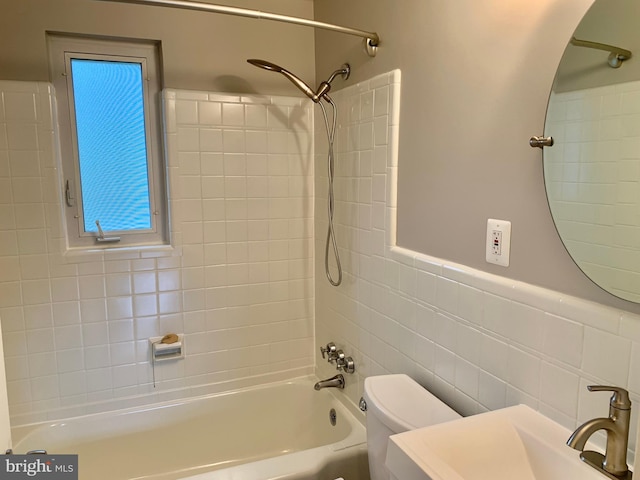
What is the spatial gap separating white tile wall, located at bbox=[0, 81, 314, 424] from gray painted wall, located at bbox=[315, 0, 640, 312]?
82cm

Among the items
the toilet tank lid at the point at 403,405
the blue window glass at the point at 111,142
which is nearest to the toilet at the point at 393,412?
the toilet tank lid at the point at 403,405

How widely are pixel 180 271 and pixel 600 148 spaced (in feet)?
6.20

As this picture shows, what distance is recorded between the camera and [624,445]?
93 cm

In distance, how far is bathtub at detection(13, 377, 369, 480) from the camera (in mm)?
Result: 2146

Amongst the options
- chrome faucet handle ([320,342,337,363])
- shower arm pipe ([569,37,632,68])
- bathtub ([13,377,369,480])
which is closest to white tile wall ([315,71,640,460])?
chrome faucet handle ([320,342,337,363])

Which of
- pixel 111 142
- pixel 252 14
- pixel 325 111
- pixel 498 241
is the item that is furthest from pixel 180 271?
pixel 498 241

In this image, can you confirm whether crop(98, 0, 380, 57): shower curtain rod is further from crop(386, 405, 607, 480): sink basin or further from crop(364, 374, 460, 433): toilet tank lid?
crop(386, 405, 607, 480): sink basin

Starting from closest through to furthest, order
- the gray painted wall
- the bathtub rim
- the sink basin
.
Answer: the sink basin
the gray painted wall
the bathtub rim

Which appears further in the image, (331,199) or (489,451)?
(331,199)

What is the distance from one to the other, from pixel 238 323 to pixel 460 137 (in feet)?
5.09

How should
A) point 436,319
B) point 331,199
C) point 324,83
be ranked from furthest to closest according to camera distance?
point 331,199, point 324,83, point 436,319

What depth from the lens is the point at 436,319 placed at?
1627mm

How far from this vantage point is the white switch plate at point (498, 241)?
1.33 meters

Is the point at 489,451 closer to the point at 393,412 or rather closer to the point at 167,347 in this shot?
the point at 393,412
